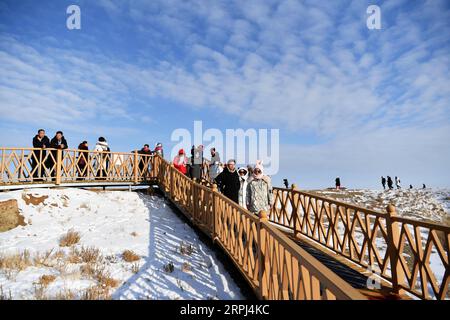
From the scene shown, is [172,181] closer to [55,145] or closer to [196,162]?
[196,162]

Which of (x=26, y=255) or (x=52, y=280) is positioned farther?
(x=26, y=255)

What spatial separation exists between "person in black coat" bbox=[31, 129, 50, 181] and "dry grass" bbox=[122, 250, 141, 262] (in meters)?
7.02

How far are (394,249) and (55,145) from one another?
11951 mm

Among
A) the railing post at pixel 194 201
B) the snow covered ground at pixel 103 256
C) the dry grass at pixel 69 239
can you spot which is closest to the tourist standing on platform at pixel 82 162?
the snow covered ground at pixel 103 256

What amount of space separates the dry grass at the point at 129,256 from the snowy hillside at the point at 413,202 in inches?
585

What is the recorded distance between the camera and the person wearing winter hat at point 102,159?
38.7ft

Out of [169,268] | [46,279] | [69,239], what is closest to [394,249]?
[169,268]

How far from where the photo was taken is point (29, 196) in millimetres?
8672

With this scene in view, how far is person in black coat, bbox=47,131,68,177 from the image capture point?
10516 mm

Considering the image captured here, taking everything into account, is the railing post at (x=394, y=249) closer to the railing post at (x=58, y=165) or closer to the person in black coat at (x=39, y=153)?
the railing post at (x=58, y=165)
